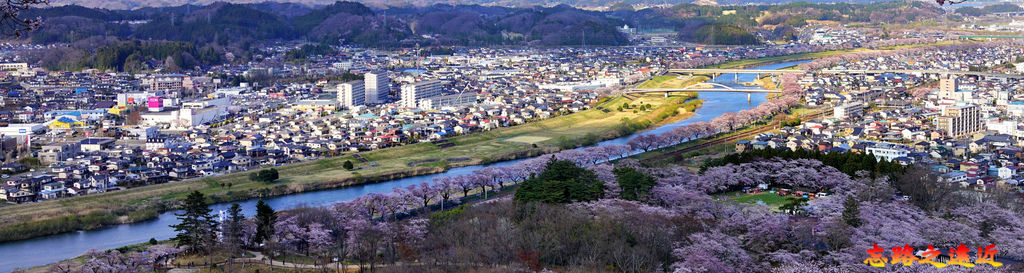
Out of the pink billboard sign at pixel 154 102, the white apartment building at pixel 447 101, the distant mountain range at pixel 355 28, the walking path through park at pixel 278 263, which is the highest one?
the distant mountain range at pixel 355 28

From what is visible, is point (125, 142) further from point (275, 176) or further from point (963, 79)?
point (963, 79)

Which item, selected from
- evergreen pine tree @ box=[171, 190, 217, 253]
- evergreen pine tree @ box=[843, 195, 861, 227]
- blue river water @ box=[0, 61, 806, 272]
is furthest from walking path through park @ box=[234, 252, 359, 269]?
evergreen pine tree @ box=[843, 195, 861, 227]

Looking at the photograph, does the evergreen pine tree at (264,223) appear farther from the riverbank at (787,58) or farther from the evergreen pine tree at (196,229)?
the riverbank at (787,58)

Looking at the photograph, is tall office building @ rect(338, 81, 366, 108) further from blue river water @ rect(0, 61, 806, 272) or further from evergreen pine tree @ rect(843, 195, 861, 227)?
evergreen pine tree @ rect(843, 195, 861, 227)

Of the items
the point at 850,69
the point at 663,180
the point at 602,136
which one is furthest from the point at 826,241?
the point at 850,69

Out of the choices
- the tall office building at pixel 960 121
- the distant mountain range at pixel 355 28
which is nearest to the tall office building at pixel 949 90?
the tall office building at pixel 960 121

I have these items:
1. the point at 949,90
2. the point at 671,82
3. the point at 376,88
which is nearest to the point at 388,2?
the point at 671,82
